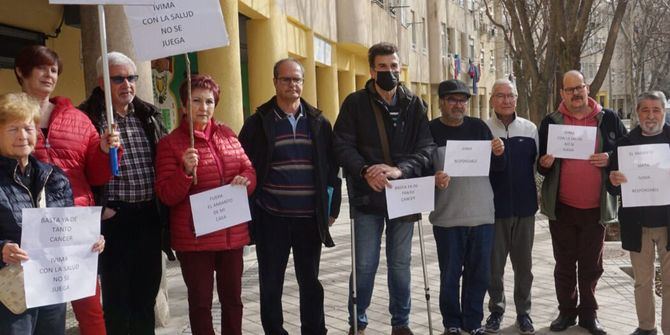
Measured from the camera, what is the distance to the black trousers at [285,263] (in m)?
A: 4.85

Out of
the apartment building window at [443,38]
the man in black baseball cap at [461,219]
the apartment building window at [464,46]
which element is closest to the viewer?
the man in black baseball cap at [461,219]

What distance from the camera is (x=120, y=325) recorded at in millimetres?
4383

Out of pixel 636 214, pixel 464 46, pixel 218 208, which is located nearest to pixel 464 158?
pixel 636 214

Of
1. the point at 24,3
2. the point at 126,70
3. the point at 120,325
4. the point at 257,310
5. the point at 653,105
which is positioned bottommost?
the point at 257,310

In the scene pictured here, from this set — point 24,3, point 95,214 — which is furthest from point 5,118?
point 24,3

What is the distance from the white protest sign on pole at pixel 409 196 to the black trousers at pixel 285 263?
0.59 m

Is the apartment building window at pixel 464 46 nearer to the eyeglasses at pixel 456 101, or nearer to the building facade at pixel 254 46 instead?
the building facade at pixel 254 46

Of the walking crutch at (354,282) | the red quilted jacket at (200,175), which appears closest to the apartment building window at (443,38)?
the walking crutch at (354,282)

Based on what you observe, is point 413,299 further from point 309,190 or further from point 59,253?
point 59,253

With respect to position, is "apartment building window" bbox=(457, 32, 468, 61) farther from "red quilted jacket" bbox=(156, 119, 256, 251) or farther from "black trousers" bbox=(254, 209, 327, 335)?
"red quilted jacket" bbox=(156, 119, 256, 251)

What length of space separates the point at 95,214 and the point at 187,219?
2.84 feet

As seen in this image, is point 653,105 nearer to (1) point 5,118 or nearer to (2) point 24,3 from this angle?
(1) point 5,118

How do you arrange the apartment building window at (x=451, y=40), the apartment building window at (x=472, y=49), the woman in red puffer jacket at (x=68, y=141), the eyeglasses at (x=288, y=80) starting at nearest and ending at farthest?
the woman in red puffer jacket at (x=68, y=141), the eyeglasses at (x=288, y=80), the apartment building window at (x=451, y=40), the apartment building window at (x=472, y=49)

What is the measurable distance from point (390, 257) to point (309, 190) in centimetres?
90
